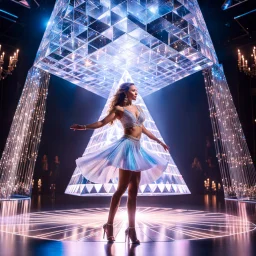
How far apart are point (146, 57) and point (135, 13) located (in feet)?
3.57

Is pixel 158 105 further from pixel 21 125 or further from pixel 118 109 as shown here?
pixel 118 109

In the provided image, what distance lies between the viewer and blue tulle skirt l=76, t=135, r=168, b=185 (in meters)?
2.57

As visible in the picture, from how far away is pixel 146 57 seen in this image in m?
5.71

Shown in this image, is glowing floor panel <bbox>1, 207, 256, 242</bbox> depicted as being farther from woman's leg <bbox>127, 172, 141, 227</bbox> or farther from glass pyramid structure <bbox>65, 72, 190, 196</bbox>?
glass pyramid structure <bbox>65, 72, 190, 196</bbox>

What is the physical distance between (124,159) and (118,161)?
5cm

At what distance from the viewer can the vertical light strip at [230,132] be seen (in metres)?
6.63

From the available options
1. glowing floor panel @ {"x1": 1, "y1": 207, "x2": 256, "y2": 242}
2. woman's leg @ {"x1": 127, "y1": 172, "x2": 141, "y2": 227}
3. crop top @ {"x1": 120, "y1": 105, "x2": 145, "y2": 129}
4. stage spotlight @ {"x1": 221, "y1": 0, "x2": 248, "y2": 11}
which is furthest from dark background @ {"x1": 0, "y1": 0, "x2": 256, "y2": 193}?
woman's leg @ {"x1": 127, "y1": 172, "x2": 141, "y2": 227}

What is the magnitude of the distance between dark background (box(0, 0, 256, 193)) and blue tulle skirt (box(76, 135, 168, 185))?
26.9 feet

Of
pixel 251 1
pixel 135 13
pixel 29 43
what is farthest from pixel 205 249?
pixel 29 43

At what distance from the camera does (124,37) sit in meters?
4.96

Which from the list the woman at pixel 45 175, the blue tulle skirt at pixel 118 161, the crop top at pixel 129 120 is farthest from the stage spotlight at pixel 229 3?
the woman at pixel 45 175

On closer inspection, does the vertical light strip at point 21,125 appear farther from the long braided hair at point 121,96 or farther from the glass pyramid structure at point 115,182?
the long braided hair at point 121,96

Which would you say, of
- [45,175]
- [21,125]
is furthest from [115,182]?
[45,175]

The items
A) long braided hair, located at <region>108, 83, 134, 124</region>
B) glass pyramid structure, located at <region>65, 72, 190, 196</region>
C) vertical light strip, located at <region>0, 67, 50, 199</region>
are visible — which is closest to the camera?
long braided hair, located at <region>108, 83, 134, 124</region>
